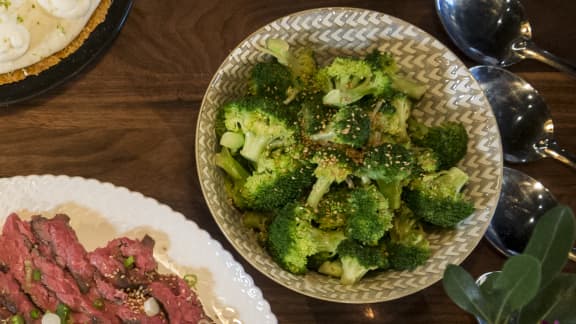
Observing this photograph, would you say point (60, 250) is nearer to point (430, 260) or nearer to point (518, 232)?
point (430, 260)

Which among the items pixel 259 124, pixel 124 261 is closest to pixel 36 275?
pixel 124 261

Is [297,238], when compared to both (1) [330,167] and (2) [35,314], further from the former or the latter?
(2) [35,314]

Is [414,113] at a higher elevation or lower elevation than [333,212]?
higher

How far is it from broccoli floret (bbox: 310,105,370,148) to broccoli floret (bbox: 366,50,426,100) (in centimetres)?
15

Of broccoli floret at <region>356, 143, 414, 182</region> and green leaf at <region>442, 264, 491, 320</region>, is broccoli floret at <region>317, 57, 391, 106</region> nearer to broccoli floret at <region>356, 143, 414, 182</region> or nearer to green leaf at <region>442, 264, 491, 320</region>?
broccoli floret at <region>356, 143, 414, 182</region>

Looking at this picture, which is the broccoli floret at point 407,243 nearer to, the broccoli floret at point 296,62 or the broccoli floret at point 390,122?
the broccoli floret at point 390,122

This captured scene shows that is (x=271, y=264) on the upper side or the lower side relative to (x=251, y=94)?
lower

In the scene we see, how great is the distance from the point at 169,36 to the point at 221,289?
82 cm

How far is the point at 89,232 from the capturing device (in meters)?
1.61

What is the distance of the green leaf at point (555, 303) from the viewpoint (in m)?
1.15

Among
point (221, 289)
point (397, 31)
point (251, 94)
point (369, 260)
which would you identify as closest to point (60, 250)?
point (221, 289)

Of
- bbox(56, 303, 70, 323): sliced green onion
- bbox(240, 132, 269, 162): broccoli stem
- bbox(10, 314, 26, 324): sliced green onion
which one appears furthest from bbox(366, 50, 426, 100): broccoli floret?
bbox(10, 314, 26, 324): sliced green onion

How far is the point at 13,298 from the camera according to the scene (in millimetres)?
1548

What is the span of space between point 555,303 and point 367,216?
46cm
